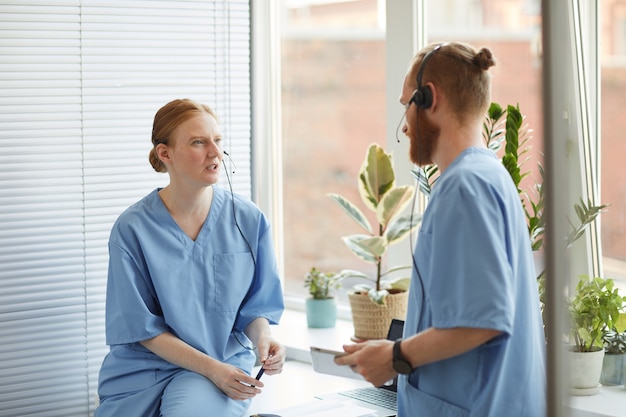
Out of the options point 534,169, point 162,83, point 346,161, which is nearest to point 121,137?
point 162,83

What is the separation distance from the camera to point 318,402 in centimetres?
225

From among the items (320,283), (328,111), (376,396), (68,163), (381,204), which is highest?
(328,111)

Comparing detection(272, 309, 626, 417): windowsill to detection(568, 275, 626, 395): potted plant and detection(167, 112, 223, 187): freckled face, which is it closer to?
detection(568, 275, 626, 395): potted plant

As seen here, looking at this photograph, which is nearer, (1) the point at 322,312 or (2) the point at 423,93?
(2) the point at 423,93

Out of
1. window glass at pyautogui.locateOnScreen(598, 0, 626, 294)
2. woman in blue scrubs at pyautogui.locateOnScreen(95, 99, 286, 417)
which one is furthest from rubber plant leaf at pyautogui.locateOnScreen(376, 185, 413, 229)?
window glass at pyautogui.locateOnScreen(598, 0, 626, 294)

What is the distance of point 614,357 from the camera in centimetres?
216

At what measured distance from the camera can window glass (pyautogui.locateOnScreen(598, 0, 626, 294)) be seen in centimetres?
223

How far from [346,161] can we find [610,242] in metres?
1.25

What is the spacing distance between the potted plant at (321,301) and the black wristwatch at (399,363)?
159cm

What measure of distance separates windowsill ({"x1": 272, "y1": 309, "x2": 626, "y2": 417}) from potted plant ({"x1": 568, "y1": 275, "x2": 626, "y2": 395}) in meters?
0.04

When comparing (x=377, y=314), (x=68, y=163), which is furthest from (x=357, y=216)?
(x=68, y=163)

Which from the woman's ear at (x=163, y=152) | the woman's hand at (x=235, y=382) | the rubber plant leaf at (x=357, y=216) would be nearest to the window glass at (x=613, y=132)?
the rubber plant leaf at (x=357, y=216)

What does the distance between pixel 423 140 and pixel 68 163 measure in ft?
5.06

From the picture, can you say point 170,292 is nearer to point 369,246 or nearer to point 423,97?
point 369,246
